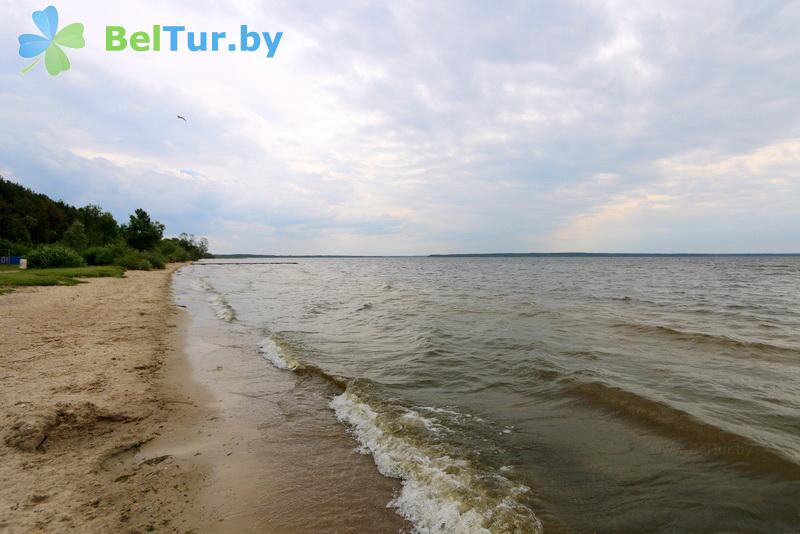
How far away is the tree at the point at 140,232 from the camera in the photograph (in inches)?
2906

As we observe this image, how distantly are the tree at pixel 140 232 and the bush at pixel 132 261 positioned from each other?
25.5 m

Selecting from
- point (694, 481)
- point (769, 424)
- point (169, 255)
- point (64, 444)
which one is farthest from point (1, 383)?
point (169, 255)

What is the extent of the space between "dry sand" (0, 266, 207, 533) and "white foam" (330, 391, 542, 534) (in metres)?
2.12

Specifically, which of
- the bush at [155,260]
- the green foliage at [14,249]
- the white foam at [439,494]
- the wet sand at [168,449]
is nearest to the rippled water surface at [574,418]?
the white foam at [439,494]

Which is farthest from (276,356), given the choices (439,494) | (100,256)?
(100,256)

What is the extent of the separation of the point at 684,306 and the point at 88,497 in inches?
921

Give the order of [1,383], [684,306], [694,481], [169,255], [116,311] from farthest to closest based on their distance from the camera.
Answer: [169,255], [684,306], [116,311], [1,383], [694,481]

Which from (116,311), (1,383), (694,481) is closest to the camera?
(694,481)

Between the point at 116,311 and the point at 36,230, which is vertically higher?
the point at 36,230

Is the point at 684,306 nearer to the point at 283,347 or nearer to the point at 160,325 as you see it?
the point at 283,347

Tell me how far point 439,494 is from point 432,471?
1.56 feet

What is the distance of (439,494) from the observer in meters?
4.16

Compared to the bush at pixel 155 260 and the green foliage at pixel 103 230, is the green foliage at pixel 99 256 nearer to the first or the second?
the bush at pixel 155 260

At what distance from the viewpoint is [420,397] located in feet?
23.9
